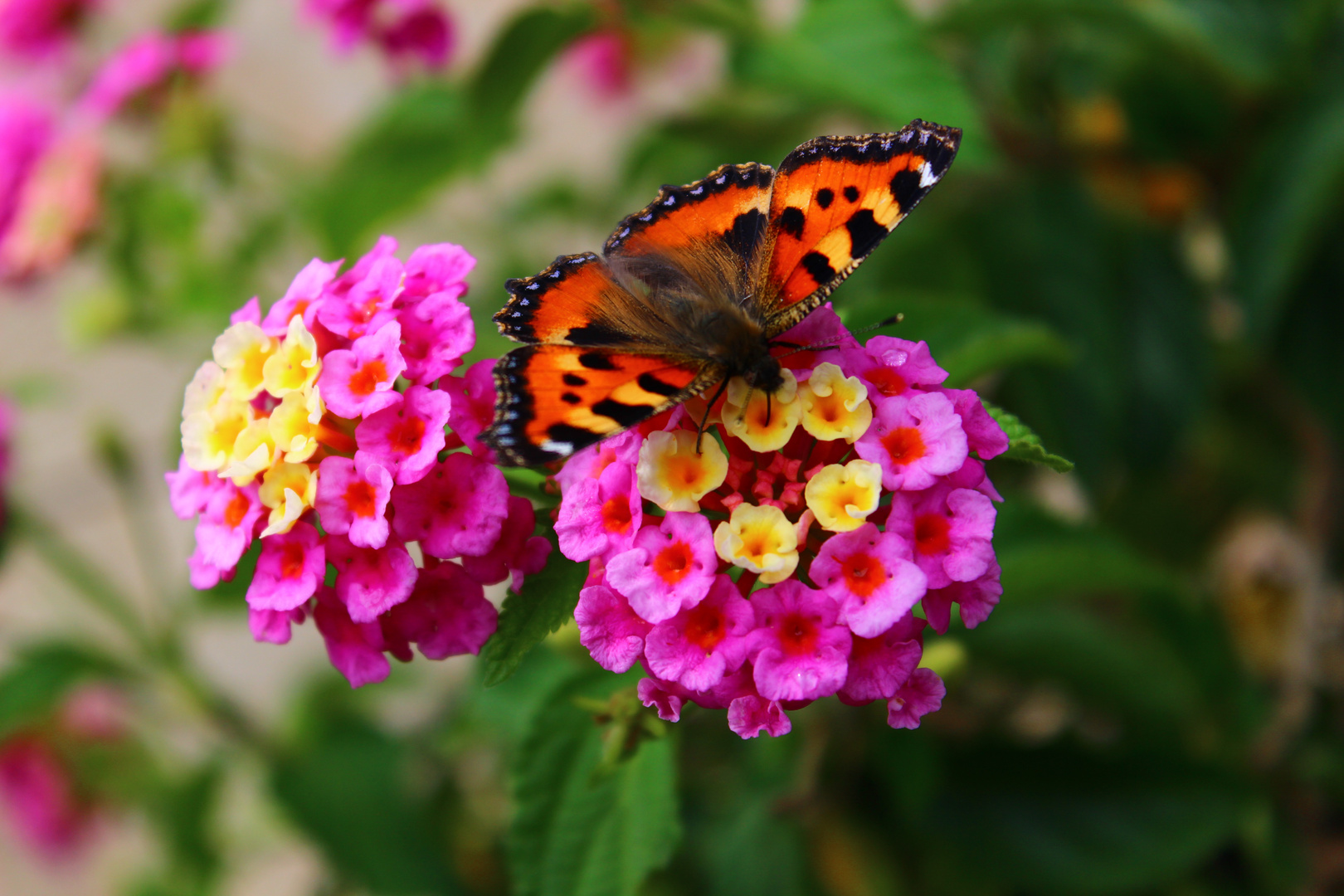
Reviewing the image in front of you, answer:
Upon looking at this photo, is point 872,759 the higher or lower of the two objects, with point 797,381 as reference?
lower

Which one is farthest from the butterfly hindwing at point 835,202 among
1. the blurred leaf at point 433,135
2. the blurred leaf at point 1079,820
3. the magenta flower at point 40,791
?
the magenta flower at point 40,791

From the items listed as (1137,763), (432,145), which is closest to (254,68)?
(432,145)

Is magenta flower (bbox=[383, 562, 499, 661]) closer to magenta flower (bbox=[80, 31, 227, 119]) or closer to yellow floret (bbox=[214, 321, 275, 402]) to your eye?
yellow floret (bbox=[214, 321, 275, 402])

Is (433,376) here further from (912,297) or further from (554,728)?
(912,297)

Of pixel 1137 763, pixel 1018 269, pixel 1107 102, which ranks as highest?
pixel 1107 102

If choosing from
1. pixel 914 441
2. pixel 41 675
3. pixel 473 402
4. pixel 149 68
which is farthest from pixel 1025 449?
pixel 149 68

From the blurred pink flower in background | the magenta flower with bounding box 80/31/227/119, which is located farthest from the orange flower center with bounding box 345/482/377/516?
the blurred pink flower in background
